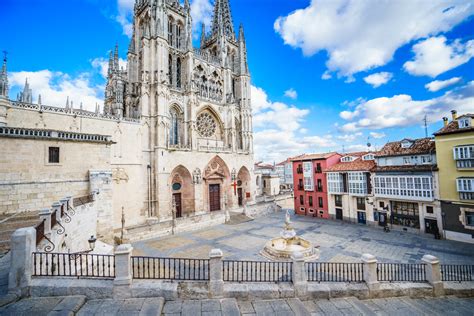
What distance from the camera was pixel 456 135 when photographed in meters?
16.5

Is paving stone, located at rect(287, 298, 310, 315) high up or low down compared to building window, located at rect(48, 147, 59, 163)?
down

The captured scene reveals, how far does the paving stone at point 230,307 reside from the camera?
5223 millimetres

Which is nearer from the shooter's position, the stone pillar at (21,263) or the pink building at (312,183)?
Result: the stone pillar at (21,263)

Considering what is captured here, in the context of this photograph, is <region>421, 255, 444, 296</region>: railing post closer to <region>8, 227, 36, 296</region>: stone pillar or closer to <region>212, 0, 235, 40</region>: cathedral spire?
<region>8, 227, 36, 296</region>: stone pillar

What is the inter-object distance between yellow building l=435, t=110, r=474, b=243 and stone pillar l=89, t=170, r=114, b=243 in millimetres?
26144

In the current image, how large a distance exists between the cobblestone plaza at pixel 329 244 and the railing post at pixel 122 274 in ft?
26.9

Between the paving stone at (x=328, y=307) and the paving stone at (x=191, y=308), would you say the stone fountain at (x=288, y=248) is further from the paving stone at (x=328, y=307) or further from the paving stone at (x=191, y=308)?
the paving stone at (x=191, y=308)

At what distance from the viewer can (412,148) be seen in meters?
20.2

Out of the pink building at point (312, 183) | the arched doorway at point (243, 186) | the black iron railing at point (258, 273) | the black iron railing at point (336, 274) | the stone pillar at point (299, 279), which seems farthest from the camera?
the arched doorway at point (243, 186)

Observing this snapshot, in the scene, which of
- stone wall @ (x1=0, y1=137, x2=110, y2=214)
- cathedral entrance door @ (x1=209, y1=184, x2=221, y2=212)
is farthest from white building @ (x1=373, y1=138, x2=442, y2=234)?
stone wall @ (x1=0, y1=137, x2=110, y2=214)

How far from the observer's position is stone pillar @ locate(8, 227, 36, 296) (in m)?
4.96

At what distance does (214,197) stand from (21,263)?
22967 millimetres

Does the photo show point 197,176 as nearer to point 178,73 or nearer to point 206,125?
point 206,125

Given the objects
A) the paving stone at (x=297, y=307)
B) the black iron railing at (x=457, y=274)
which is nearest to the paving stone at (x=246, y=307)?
the paving stone at (x=297, y=307)
